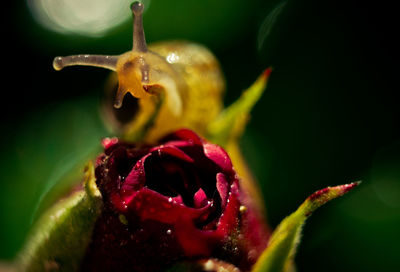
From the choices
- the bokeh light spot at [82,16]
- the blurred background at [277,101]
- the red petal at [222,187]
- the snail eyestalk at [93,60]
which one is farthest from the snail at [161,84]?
the bokeh light spot at [82,16]

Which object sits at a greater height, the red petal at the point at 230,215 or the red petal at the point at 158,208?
the red petal at the point at 158,208

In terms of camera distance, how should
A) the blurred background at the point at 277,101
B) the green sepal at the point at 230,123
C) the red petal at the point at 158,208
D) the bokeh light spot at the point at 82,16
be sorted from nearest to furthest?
the red petal at the point at 158,208 → the green sepal at the point at 230,123 → the blurred background at the point at 277,101 → the bokeh light spot at the point at 82,16

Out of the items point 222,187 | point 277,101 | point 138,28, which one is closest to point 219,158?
point 222,187

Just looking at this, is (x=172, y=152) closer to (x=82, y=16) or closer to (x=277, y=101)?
(x=277, y=101)

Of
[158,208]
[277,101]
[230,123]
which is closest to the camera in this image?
[158,208]

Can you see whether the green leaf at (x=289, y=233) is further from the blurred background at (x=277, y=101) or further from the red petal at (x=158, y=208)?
the blurred background at (x=277, y=101)

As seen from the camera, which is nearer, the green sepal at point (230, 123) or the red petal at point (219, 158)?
the red petal at point (219, 158)

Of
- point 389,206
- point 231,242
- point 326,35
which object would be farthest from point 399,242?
point 231,242
